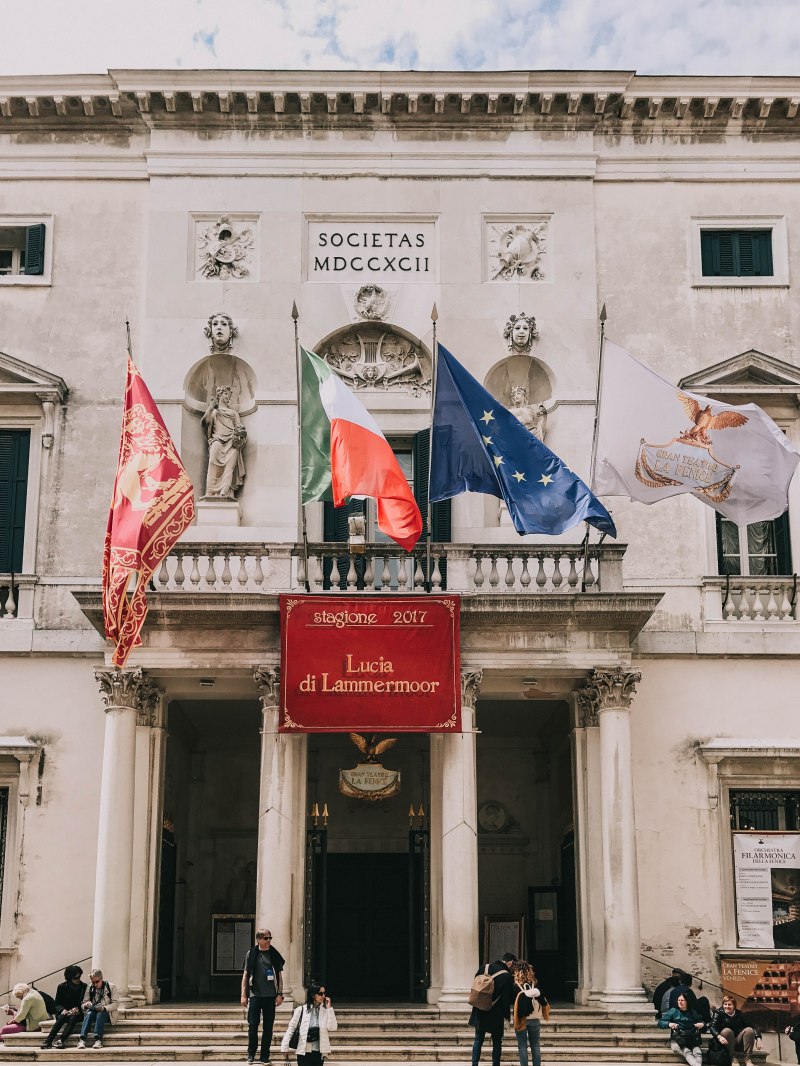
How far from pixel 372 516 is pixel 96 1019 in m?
9.64

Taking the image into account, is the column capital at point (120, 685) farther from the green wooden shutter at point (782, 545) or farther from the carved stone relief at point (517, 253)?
the green wooden shutter at point (782, 545)

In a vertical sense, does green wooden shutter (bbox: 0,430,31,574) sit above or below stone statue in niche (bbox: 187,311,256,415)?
below

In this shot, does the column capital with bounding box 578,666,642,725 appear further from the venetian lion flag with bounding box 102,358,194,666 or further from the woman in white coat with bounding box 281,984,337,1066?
the woman in white coat with bounding box 281,984,337,1066

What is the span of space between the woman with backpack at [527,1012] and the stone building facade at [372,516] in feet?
13.1

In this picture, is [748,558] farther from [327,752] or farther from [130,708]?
[130,708]

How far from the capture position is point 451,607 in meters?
24.7

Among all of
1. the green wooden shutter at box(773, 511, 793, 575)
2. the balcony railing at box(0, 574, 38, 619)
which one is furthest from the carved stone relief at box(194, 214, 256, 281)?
the green wooden shutter at box(773, 511, 793, 575)

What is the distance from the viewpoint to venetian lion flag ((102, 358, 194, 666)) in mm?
23484

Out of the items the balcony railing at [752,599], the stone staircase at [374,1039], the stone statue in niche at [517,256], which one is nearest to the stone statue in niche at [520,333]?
the stone statue in niche at [517,256]

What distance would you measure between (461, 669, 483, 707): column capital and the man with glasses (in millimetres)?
5694

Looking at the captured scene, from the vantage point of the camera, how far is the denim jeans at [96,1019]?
2220cm

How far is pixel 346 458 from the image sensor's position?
79.2 feet

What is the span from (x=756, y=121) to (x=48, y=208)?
42.5 feet

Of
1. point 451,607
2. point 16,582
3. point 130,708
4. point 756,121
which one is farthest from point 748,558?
point 16,582
